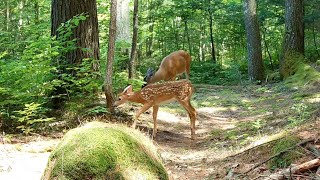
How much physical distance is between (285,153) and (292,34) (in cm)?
1056

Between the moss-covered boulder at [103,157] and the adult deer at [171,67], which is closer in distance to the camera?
the moss-covered boulder at [103,157]

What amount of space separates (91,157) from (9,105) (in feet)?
13.2

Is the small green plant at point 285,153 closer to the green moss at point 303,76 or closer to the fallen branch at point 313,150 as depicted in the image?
the fallen branch at point 313,150

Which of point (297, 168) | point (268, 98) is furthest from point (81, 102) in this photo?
point (268, 98)

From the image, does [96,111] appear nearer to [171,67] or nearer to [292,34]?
[171,67]

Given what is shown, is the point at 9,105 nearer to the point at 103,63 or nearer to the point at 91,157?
the point at 103,63

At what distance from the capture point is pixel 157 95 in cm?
824

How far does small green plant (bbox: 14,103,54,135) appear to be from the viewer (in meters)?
6.58

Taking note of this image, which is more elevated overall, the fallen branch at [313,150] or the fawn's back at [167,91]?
the fawn's back at [167,91]

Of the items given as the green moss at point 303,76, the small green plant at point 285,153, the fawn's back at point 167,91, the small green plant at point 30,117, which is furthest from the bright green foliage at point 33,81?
the green moss at point 303,76

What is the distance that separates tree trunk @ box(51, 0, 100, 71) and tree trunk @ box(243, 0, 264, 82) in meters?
8.91

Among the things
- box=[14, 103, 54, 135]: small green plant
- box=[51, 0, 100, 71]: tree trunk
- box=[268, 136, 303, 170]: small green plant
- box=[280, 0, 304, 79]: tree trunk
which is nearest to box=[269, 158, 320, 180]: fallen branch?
box=[268, 136, 303, 170]: small green plant

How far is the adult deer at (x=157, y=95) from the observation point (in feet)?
26.2

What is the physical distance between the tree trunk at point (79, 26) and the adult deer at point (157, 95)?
919 mm
